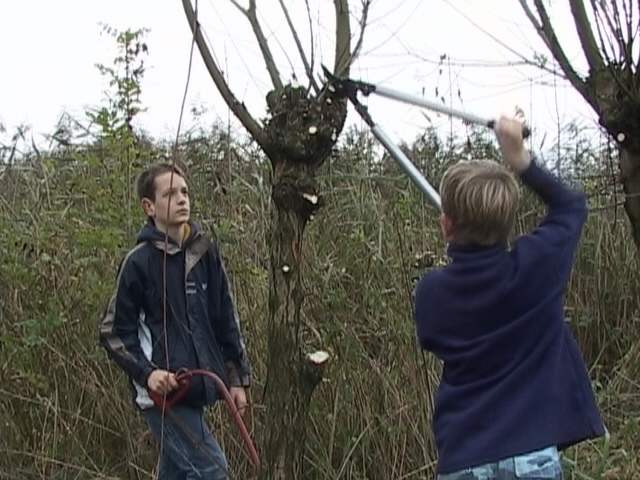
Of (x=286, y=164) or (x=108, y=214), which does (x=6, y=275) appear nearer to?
(x=108, y=214)

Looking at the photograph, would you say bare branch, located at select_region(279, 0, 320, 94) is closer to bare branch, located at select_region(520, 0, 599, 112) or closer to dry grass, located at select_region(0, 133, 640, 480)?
bare branch, located at select_region(520, 0, 599, 112)

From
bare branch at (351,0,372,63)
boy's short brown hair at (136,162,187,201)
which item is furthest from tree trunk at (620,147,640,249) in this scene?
boy's short brown hair at (136,162,187,201)

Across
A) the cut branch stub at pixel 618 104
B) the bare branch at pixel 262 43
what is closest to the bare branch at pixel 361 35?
the bare branch at pixel 262 43

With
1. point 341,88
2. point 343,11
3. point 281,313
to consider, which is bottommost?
point 281,313

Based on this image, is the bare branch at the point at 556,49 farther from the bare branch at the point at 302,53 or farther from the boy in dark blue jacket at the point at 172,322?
the boy in dark blue jacket at the point at 172,322

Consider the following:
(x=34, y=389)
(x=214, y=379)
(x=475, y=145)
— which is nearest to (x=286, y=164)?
(x=214, y=379)

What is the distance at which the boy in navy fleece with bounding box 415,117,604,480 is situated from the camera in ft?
8.40

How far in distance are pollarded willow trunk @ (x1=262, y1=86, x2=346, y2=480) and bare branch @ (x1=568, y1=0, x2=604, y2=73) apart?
0.83m

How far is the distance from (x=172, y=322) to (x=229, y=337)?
0.92 feet

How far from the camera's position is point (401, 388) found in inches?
200

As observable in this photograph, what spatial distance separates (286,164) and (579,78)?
109 cm

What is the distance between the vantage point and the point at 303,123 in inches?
134

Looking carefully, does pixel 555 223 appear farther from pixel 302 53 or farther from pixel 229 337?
pixel 229 337

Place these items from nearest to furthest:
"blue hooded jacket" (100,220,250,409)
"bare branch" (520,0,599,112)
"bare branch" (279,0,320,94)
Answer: "bare branch" (279,0,320,94)
"bare branch" (520,0,599,112)
"blue hooded jacket" (100,220,250,409)
